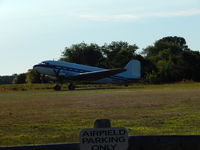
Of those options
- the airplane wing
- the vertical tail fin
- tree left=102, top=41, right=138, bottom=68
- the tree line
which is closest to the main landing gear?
the airplane wing

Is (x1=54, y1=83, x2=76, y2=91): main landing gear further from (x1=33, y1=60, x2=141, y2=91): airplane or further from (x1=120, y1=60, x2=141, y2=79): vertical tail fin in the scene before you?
(x1=120, y1=60, x2=141, y2=79): vertical tail fin

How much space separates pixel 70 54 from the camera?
378 ft

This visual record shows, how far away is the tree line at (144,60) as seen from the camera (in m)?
90.9

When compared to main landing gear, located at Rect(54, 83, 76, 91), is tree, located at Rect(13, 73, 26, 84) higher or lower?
higher

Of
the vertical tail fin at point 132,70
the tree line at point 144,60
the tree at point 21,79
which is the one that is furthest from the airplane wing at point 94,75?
the tree at point 21,79

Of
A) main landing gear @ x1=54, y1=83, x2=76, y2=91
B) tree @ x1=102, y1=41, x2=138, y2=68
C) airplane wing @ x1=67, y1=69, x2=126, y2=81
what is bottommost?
main landing gear @ x1=54, y1=83, x2=76, y2=91

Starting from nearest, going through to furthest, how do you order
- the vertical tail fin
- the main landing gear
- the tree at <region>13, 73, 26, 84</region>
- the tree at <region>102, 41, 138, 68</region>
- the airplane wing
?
the main landing gear, the airplane wing, the vertical tail fin, the tree at <region>102, 41, 138, 68</region>, the tree at <region>13, 73, 26, 84</region>

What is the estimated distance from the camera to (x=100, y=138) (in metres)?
4.73

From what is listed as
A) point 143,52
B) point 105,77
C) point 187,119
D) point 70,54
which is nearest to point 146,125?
point 187,119

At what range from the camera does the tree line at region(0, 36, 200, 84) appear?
298 ft

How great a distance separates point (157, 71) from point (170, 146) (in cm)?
9069

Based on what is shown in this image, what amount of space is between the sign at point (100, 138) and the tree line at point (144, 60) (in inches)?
3227

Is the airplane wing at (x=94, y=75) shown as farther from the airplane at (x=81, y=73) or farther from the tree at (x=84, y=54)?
the tree at (x=84, y=54)

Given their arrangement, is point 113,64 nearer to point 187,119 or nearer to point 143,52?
point 143,52
